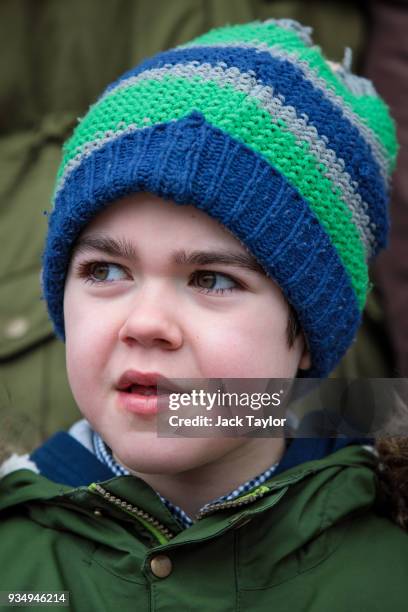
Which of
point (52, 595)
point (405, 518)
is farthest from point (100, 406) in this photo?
point (405, 518)

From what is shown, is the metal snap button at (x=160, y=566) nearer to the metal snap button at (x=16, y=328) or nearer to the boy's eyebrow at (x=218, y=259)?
the boy's eyebrow at (x=218, y=259)

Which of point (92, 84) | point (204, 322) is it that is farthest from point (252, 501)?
point (92, 84)

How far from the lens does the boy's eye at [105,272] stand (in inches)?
51.9

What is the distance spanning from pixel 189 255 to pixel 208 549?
43cm

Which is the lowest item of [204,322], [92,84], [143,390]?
[143,390]

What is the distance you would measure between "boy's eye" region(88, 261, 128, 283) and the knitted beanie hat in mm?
62

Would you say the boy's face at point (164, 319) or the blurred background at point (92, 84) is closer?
the boy's face at point (164, 319)

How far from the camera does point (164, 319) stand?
1.22 meters

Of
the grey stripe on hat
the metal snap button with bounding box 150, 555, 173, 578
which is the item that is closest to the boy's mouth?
the metal snap button with bounding box 150, 555, 173, 578

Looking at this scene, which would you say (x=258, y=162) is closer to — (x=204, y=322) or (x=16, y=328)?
(x=204, y=322)

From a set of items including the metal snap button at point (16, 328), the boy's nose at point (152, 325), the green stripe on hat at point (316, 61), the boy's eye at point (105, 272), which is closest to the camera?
the boy's nose at point (152, 325)

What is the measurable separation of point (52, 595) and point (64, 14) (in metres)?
1.51

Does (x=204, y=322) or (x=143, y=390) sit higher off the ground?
(x=204, y=322)

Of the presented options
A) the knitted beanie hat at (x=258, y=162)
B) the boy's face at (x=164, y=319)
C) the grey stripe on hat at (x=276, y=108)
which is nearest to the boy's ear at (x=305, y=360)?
the knitted beanie hat at (x=258, y=162)
